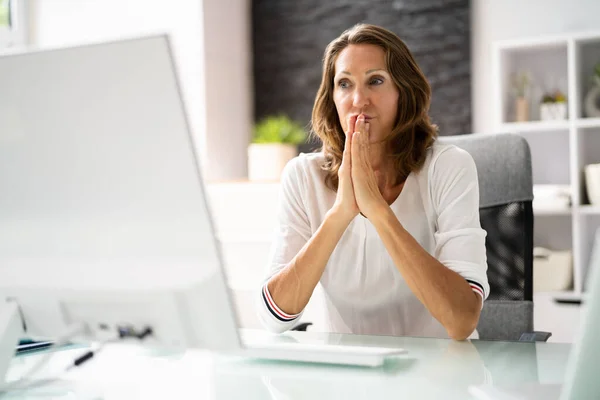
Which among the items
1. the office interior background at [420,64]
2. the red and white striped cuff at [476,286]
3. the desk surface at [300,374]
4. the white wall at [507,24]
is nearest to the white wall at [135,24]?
the office interior background at [420,64]

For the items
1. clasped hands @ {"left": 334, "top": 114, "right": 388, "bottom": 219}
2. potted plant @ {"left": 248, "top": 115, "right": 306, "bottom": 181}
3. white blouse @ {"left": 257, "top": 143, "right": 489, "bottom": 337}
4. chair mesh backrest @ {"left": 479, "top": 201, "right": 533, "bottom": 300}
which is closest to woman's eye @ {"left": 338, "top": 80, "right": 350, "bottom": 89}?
clasped hands @ {"left": 334, "top": 114, "right": 388, "bottom": 219}

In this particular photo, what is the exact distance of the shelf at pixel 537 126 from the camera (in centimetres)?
338

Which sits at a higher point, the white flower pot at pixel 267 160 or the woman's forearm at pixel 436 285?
the white flower pot at pixel 267 160

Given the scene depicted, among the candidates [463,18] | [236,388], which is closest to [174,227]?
[236,388]

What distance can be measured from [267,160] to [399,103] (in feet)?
6.13

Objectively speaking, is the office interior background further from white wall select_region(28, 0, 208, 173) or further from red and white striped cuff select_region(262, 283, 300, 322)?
red and white striped cuff select_region(262, 283, 300, 322)

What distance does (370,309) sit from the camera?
5.28 ft

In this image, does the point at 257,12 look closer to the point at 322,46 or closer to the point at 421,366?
the point at 322,46

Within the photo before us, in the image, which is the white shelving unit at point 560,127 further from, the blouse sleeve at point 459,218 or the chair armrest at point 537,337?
the chair armrest at point 537,337

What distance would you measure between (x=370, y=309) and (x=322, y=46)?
104 inches

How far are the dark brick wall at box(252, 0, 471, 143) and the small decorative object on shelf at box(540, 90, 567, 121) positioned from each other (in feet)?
1.34

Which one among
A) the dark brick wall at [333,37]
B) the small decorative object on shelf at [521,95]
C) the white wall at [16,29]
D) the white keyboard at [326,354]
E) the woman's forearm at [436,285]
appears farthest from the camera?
the white wall at [16,29]

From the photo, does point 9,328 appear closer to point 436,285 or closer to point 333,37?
point 436,285

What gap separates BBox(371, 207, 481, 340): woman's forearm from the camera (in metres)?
1.33
